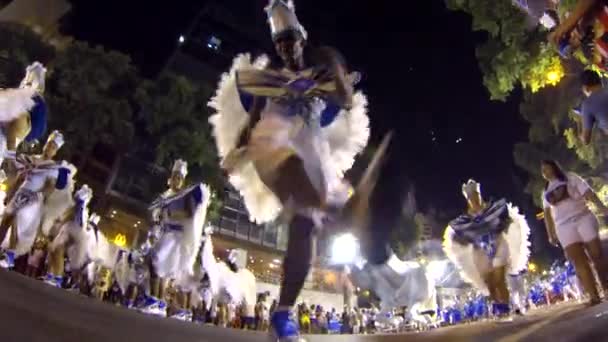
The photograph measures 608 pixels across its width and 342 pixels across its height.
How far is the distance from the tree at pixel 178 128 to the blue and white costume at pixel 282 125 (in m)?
15.1

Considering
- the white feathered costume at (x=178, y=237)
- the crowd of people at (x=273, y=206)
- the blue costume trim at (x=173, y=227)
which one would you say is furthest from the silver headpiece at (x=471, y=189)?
the blue costume trim at (x=173, y=227)

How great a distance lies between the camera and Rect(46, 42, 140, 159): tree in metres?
17.1

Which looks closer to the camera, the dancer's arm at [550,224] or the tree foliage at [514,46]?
the dancer's arm at [550,224]

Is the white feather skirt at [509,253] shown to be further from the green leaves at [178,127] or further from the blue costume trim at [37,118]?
the green leaves at [178,127]

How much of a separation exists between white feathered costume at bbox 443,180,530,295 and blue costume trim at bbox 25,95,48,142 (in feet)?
19.0

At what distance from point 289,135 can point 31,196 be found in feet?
18.5

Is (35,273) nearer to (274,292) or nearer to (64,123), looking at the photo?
(64,123)

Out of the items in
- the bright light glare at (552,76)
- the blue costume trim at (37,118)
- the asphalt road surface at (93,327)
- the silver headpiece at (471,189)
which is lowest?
the asphalt road surface at (93,327)

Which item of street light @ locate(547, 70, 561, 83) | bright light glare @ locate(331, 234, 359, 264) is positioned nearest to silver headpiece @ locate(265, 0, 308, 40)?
street light @ locate(547, 70, 561, 83)

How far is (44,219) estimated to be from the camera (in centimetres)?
783

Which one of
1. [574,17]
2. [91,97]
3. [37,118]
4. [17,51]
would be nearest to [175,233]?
[37,118]

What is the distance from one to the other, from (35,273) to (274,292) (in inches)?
909

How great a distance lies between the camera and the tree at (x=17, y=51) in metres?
17.2

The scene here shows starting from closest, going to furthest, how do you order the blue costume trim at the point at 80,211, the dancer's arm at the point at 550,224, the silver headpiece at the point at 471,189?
the dancer's arm at the point at 550,224, the silver headpiece at the point at 471,189, the blue costume trim at the point at 80,211
